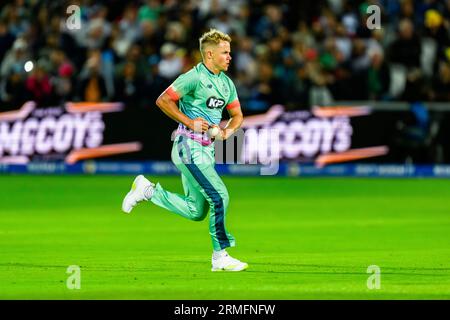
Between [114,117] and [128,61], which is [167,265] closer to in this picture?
[114,117]

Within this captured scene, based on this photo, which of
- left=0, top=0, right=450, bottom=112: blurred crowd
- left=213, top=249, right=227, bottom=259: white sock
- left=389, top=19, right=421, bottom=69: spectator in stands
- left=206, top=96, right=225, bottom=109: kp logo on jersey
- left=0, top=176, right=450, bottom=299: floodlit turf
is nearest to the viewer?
left=0, top=176, right=450, bottom=299: floodlit turf

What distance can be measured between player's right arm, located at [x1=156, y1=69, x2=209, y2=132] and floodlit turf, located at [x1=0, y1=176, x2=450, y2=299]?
150 cm

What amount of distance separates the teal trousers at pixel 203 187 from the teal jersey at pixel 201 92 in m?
0.30

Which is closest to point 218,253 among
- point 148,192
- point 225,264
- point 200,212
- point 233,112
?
point 225,264

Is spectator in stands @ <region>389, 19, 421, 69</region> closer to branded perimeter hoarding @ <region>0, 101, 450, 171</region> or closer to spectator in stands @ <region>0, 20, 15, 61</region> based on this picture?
branded perimeter hoarding @ <region>0, 101, 450, 171</region>

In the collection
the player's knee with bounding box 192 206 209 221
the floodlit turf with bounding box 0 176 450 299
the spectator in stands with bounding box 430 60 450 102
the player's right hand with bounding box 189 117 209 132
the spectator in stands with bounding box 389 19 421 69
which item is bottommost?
the floodlit turf with bounding box 0 176 450 299

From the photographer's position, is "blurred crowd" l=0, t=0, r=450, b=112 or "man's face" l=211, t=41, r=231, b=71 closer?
"man's face" l=211, t=41, r=231, b=71

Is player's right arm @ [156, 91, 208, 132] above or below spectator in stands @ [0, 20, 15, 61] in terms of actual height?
below

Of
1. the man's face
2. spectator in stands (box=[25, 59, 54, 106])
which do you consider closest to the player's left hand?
the man's face

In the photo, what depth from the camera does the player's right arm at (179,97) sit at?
40.9 ft

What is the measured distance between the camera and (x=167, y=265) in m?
13.6

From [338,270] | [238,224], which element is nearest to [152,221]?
[238,224]

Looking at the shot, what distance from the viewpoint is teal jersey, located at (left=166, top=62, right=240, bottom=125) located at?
12.5 m

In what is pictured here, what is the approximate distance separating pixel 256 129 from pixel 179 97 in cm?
1309
